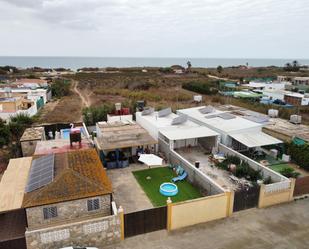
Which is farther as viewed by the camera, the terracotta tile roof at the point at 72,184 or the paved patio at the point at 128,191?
the paved patio at the point at 128,191

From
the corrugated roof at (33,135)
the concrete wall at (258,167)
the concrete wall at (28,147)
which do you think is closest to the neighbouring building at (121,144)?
the corrugated roof at (33,135)

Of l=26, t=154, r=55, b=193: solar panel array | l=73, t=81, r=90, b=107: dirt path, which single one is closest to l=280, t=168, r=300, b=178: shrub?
l=26, t=154, r=55, b=193: solar panel array

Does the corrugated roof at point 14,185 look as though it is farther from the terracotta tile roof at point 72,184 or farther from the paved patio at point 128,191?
the paved patio at point 128,191

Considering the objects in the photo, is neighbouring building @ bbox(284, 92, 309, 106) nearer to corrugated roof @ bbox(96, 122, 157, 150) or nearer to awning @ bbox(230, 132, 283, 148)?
awning @ bbox(230, 132, 283, 148)

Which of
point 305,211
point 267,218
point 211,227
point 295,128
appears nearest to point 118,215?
point 211,227

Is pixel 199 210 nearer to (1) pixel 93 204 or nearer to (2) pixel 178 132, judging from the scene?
(1) pixel 93 204

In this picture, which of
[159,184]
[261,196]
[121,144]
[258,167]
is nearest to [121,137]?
[121,144]
